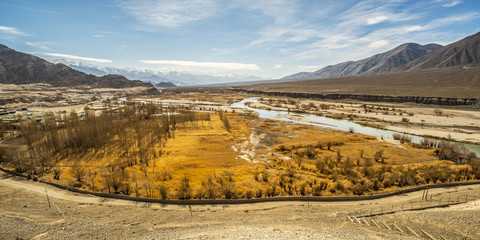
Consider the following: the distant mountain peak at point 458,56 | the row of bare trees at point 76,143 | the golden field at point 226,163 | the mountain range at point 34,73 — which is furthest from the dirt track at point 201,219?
the distant mountain peak at point 458,56

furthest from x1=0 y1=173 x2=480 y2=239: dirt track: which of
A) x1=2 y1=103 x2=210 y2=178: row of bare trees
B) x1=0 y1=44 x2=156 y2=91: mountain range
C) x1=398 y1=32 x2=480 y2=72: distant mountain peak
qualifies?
x1=398 y1=32 x2=480 y2=72: distant mountain peak

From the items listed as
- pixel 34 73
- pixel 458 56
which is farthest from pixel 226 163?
pixel 458 56

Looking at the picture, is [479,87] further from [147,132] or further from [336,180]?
[147,132]

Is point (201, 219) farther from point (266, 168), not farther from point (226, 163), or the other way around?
point (226, 163)

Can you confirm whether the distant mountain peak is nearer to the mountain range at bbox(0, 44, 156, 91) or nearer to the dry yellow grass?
the dry yellow grass

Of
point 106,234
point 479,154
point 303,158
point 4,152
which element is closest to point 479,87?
point 479,154
